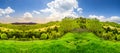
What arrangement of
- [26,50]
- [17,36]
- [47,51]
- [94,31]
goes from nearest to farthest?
[26,50] → [47,51] → [17,36] → [94,31]

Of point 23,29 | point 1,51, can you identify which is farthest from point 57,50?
point 1,51

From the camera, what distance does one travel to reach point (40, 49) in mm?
37625

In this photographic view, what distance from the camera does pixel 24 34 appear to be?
3741 cm

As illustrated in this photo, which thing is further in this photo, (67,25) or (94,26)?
(94,26)

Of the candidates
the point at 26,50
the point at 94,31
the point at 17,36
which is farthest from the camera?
the point at 94,31

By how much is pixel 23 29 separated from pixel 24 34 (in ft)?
3.30

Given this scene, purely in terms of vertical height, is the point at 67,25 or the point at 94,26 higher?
the point at 67,25

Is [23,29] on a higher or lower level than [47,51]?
higher

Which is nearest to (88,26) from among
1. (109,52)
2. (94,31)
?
A: (94,31)

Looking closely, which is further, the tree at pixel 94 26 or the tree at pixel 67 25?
the tree at pixel 94 26

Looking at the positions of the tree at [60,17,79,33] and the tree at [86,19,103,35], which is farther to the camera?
the tree at [86,19,103,35]

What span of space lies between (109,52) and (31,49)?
13.1 metres

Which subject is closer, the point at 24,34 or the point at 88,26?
the point at 24,34

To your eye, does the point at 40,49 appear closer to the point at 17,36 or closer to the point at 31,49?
the point at 31,49
